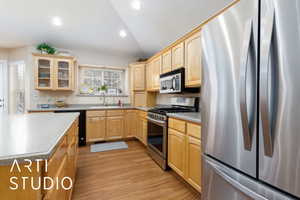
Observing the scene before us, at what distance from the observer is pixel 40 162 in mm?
666

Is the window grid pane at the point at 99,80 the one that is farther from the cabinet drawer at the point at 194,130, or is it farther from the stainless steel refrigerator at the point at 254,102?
the stainless steel refrigerator at the point at 254,102

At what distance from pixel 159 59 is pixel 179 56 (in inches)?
31.1

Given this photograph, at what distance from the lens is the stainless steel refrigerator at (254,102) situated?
68 centimetres

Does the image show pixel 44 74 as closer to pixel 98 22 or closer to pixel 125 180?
pixel 98 22

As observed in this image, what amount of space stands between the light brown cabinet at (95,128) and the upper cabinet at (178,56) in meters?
2.12

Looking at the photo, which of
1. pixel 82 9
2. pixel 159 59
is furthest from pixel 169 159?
pixel 82 9

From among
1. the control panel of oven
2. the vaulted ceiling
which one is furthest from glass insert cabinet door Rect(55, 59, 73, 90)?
the control panel of oven

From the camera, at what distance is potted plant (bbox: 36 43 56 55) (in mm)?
3387

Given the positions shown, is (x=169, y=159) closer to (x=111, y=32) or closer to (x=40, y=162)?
(x=40, y=162)

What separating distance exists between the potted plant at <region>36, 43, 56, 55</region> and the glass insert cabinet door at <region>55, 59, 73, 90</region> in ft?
0.86

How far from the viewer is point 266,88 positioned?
74cm

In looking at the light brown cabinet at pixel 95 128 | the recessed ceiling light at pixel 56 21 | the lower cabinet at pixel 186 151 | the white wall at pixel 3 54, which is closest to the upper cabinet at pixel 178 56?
the lower cabinet at pixel 186 151

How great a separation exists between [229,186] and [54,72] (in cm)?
391

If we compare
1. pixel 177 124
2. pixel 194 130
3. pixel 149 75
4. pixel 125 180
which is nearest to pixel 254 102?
pixel 194 130
